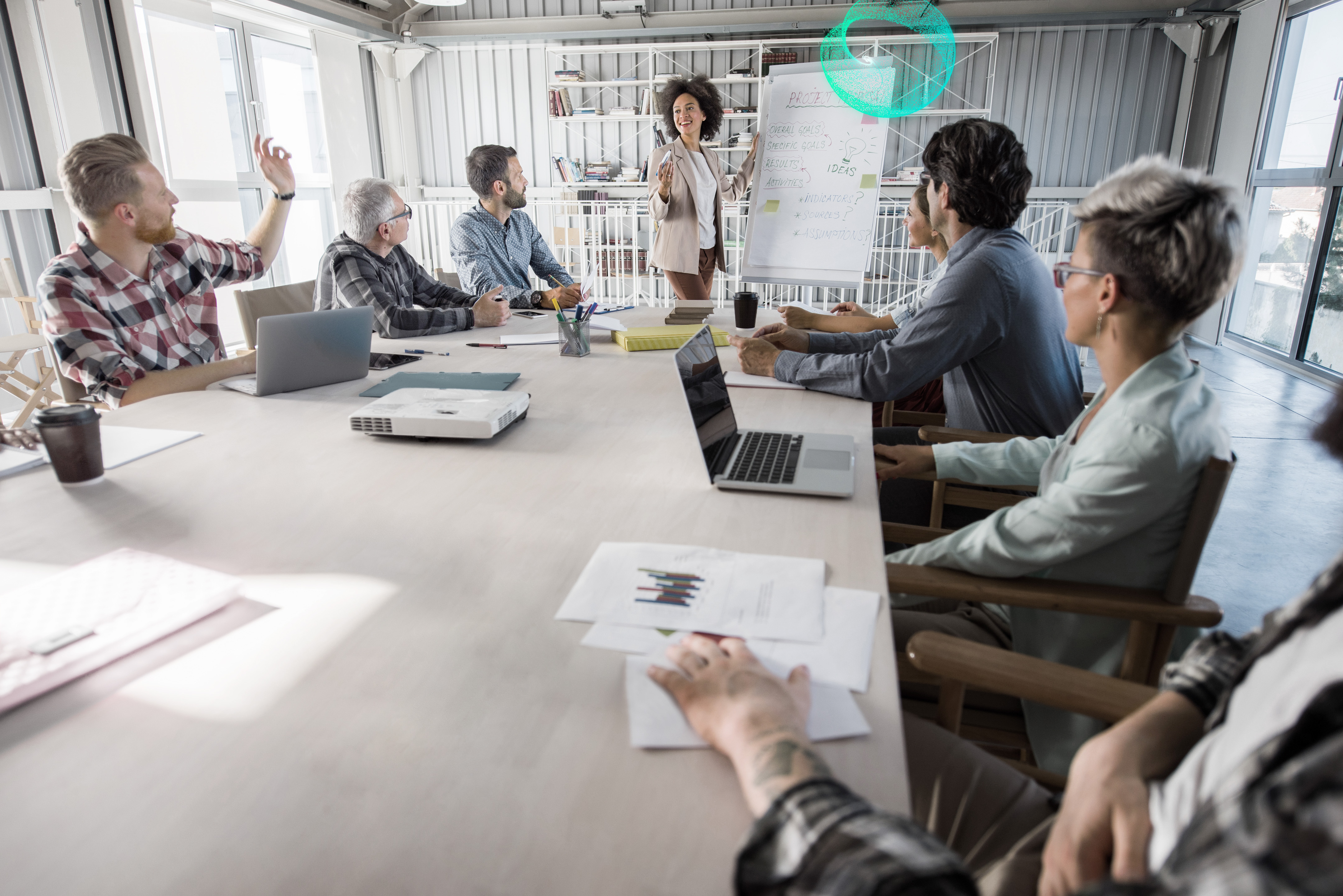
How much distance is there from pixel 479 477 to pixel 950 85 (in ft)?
23.5

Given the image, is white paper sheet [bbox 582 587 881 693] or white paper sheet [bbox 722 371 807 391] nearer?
white paper sheet [bbox 582 587 881 693]

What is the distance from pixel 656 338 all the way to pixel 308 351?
1.05m

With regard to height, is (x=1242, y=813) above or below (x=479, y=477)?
above

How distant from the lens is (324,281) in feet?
9.52

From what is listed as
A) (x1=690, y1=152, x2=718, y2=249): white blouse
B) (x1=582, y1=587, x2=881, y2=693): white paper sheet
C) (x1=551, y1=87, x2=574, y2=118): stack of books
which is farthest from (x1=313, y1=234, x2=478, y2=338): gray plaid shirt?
(x1=551, y1=87, x2=574, y2=118): stack of books

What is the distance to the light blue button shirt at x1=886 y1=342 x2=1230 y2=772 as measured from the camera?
109 centimetres

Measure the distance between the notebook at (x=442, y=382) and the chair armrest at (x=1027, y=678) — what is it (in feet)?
4.12

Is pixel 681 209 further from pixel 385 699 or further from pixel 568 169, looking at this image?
pixel 385 699

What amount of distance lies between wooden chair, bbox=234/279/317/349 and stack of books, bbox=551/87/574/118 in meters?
5.04

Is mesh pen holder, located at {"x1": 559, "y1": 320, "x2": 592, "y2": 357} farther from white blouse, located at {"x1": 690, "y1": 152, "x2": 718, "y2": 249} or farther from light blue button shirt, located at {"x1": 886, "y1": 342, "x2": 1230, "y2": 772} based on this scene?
white blouse, located at {"x1": 690, "y1": 152, "x2": 718, "y2": 249}

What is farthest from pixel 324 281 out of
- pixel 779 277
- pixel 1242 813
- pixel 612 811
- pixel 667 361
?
pixel 1242 813

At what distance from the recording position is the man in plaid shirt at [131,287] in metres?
2.02

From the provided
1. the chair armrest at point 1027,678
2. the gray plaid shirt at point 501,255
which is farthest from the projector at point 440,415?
the gray plaid shirt at point 501,255

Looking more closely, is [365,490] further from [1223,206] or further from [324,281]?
[324,281]
